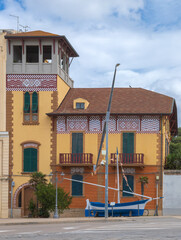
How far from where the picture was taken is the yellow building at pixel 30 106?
160 ft

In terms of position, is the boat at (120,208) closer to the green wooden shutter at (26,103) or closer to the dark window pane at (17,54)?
the green wooden shutter at (26,103)

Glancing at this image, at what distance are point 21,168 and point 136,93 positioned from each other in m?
12.5

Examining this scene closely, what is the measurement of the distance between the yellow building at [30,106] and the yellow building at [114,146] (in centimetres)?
112

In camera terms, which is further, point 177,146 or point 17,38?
point 177,146

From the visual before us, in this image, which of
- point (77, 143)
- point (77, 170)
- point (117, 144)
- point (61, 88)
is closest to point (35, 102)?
point (61, 88)

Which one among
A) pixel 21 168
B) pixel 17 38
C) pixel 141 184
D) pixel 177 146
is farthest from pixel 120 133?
pixel 177 146

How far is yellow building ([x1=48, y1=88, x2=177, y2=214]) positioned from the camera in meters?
48.1

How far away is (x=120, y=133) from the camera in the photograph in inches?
1918

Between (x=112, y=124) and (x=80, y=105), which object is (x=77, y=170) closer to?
(x=112, y=124)

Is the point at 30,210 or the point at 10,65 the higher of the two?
the point at 10,65

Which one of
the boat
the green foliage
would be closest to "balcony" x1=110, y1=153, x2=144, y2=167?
the boat

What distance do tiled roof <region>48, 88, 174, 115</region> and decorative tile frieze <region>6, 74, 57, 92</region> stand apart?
2387mm

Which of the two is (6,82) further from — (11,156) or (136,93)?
(136,93)

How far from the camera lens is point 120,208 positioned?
44.1 m
